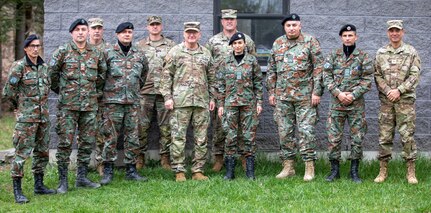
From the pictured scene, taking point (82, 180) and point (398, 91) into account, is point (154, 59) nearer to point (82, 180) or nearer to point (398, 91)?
point (82, 180)

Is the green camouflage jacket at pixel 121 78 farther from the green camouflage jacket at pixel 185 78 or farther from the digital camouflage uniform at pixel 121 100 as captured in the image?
the green camouflage jacket at pixel 185 78

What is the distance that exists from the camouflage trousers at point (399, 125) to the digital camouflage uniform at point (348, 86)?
0.97 ft

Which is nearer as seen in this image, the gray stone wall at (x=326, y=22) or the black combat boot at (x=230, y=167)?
the black combat boot at (x=230, y=167)

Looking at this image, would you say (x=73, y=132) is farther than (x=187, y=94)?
No

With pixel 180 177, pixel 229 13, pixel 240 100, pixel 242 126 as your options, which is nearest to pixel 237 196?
pixel 180 177

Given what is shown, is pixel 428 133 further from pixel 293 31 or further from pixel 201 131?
pixel 201 131

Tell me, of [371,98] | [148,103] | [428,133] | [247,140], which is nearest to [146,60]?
[148,103]

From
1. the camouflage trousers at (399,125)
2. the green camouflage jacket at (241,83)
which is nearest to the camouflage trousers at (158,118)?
the green camouflage jacket at (241,83)

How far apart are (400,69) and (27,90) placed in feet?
15.8

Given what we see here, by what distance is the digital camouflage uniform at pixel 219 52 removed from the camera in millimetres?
9806

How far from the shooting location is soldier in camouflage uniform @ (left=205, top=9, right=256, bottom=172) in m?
9.80

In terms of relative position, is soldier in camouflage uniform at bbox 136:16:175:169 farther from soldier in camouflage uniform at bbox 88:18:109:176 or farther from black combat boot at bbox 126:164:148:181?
black combat boot at bbox 126:164:148:181

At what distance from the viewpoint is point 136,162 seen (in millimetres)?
9461

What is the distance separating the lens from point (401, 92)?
28.6 feet
